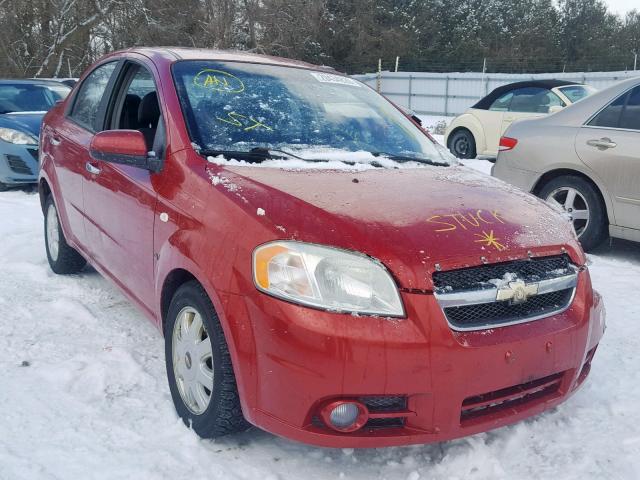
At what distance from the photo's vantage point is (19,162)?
Answer: 7.97m

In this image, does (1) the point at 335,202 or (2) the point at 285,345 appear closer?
(2) the point at 285,345

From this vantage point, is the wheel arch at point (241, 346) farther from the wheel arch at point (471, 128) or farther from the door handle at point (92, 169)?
the wheel arch at point (471, 128)

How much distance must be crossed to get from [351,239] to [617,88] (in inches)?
157

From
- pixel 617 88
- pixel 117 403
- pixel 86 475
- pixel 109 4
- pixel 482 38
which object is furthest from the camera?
pixel 482 38

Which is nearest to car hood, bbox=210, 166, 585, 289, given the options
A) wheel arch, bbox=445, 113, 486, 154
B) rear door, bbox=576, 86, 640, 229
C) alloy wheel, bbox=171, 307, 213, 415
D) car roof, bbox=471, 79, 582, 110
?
alloy wheel, bbox=171, 307, 213, 415

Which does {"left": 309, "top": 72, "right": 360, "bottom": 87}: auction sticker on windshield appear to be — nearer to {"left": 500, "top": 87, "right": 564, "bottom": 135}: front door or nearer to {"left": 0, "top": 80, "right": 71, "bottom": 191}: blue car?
{"left": 0, "top": 80, "right": 71, "bottom": 191}: blue car

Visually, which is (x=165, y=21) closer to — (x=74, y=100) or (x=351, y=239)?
(x=74, y=100)

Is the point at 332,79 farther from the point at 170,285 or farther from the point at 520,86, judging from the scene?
the point at 520,86

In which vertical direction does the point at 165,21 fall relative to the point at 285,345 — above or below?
above

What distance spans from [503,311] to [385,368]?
0.51m

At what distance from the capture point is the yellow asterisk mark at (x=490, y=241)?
2291 mm

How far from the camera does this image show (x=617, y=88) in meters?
5.20

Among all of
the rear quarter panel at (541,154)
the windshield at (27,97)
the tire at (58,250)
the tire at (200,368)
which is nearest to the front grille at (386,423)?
the tire at (200,368)

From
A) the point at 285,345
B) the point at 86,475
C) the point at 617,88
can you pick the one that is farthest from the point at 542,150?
the point at 86,475
